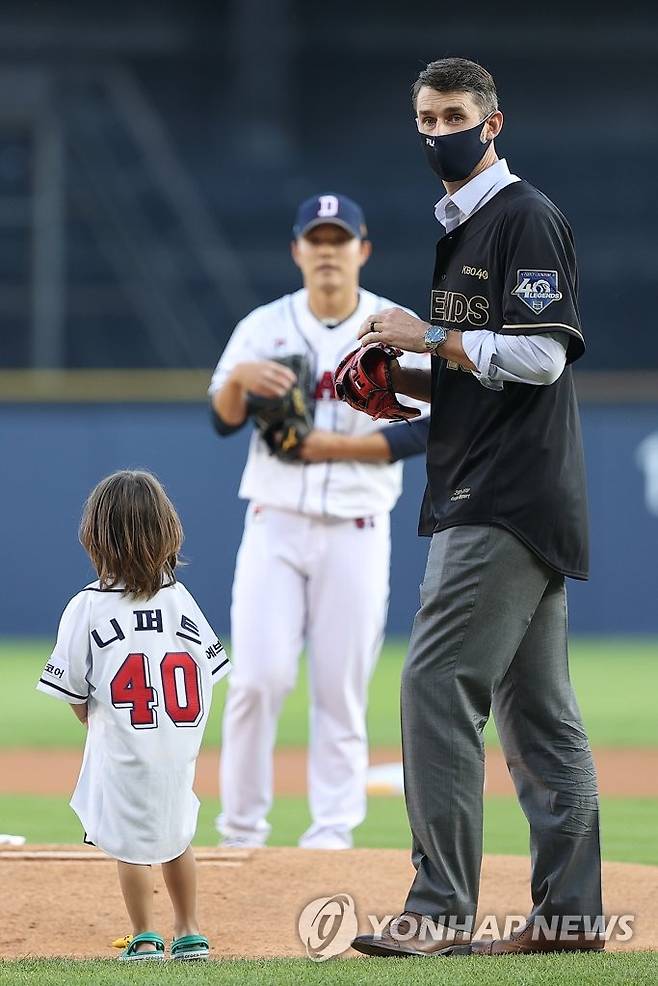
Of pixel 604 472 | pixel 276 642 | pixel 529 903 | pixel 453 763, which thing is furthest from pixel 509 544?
pixel 604 472

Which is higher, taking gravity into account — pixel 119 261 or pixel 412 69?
pixel 412 69

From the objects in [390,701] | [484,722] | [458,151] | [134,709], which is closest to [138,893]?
[134,709]

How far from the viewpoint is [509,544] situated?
3477mm

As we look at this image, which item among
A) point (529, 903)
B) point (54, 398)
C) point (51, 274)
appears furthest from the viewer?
point (51, 274)

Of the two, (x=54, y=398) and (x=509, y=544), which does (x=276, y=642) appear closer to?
(x=509, y=544)

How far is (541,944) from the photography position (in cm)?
351

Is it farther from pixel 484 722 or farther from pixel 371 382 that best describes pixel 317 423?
pixel 484 722

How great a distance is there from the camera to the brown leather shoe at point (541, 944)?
11.5 ft

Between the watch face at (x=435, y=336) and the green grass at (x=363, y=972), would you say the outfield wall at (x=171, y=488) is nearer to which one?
the watch face at (x=435, y=336)

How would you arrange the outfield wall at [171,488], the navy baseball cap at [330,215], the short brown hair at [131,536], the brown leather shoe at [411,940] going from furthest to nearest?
the outfield wall at [171,488] < the navy baseball cap at [330,215] < the short brown hair at [131,536] < the brown leather shoe at [411,940]

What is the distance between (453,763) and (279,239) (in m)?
15.2

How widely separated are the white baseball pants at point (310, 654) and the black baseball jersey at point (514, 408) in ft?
6.26

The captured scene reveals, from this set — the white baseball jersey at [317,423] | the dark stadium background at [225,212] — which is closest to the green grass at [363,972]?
the white baseball jersey at [317,423]

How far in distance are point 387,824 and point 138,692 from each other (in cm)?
305
